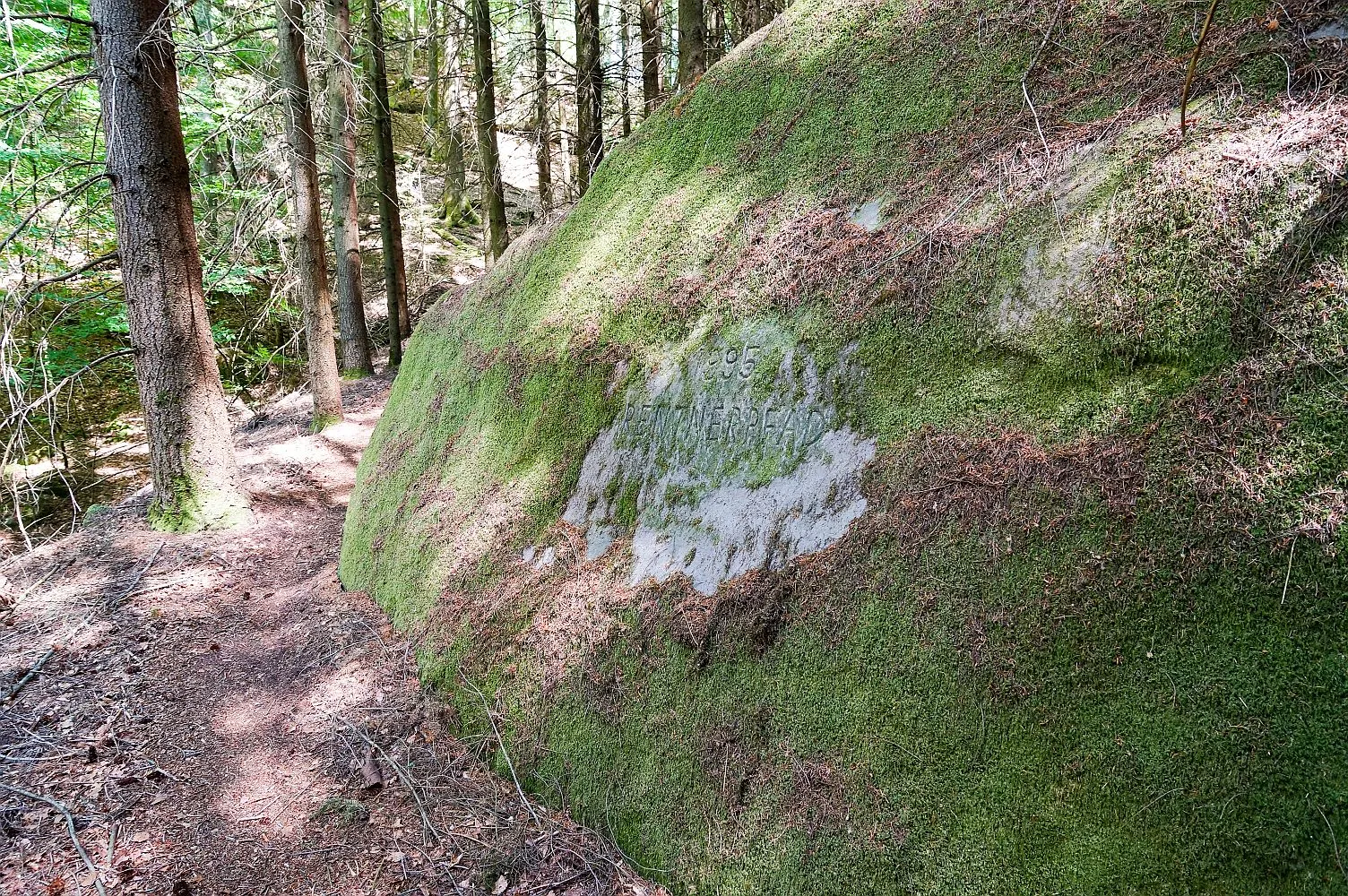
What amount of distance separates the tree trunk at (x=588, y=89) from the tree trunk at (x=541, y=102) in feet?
1.66

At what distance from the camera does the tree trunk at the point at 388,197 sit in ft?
40.5

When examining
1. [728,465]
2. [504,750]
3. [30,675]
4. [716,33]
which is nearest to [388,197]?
[716,33]

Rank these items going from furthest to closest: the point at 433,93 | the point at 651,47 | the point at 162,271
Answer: the point at 433,93
the point at 651,47
the point at 162,271

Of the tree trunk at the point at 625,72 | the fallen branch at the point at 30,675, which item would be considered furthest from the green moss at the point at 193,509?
the tree trunk at the point at 625,72

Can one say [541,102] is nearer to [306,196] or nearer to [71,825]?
[306,196]

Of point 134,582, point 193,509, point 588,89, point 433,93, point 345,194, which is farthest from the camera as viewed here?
point 433,93

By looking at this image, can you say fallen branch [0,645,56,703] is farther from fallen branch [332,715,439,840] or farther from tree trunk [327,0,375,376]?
tree trunk [327,0,375,376]

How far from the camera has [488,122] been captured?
37.8ft

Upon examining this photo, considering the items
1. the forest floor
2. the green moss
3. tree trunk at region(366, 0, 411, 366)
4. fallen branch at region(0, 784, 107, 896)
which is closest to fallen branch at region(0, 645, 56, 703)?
the forest floor

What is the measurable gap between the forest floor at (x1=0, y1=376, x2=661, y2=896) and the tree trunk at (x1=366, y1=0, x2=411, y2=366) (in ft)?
25.8

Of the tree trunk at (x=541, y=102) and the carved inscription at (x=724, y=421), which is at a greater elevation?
the tree trunk at (x=541, y=102)

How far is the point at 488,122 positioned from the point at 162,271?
6348 millimetres

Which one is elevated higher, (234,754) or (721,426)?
(721,426)

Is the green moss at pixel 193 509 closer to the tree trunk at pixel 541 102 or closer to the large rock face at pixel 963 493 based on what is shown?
the large rock face at pixel 963 493
